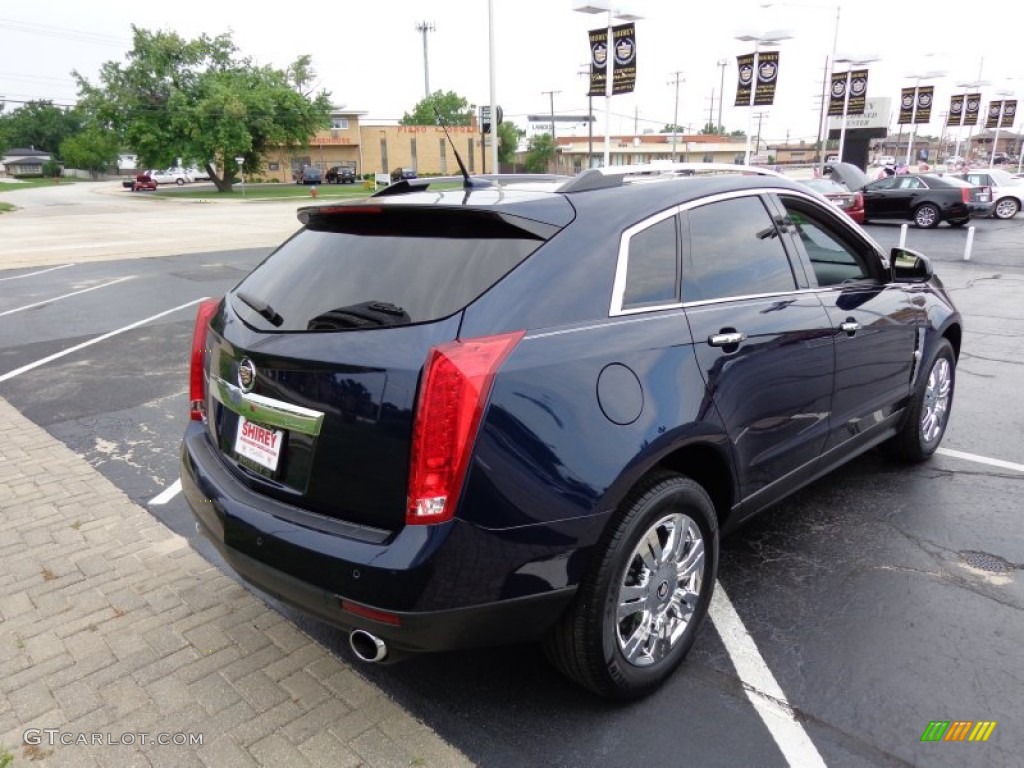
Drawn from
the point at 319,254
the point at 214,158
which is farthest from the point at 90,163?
the point at 319,254

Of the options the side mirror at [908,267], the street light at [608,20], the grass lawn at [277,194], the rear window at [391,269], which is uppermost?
the street light at [608,20]

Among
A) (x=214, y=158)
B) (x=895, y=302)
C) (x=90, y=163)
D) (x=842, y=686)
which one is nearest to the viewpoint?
(x=842, y=686)

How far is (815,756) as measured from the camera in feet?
8.01

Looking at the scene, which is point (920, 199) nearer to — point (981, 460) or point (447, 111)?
point (981, 460)

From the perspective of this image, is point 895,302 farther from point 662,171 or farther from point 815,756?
point 815,756

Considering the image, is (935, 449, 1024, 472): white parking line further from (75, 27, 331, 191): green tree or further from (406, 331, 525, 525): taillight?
(75, 27, 331, 191): green tree

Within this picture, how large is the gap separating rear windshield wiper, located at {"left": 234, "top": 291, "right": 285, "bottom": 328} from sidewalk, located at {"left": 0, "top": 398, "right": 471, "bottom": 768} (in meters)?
1.30

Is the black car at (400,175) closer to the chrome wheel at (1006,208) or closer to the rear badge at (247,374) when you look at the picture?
the rear badge at (247,374)

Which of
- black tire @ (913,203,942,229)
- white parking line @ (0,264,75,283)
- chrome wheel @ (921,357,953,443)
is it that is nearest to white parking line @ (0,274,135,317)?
white parking line @ (0,264,75,283)

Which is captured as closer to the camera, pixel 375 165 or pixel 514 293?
pixel 514 293

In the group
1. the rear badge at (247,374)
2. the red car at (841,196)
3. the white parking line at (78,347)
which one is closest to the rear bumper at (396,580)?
the rear badge at (247,374)

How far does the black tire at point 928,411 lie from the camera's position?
4504mm

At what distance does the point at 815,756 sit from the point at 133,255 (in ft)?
62.0

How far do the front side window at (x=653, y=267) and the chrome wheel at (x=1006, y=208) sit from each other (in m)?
28.4
